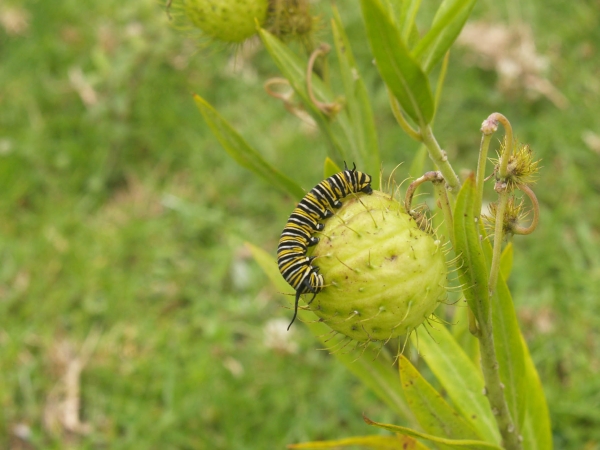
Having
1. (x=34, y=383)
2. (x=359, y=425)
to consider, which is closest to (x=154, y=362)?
(x=34, y=383)

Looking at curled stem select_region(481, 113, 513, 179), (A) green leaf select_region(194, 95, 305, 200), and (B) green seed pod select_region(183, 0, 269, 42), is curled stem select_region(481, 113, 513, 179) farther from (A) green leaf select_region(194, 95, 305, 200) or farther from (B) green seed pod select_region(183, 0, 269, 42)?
(B) green seed pod select_region(183, 0, 269, 42)

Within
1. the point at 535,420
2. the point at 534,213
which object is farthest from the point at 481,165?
the point at 535,420

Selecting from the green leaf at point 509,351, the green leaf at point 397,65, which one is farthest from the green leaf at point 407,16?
the green leaf at point 509,351

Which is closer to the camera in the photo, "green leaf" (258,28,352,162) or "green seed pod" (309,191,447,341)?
"green seed pod" (309,191,447,341)

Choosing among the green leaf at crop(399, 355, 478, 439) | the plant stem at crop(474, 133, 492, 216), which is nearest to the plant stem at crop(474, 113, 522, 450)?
the plant stem at crop(474, 133, 492, 216)

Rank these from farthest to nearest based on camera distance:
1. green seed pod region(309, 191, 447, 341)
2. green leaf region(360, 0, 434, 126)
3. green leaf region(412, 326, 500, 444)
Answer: green leaf region(412, 326, 500, 444) → green seed pod region(309, 191, 447, 341) → green leaf region(360, 0, 434, 126)

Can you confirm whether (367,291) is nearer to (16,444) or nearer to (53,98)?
(16,444)
